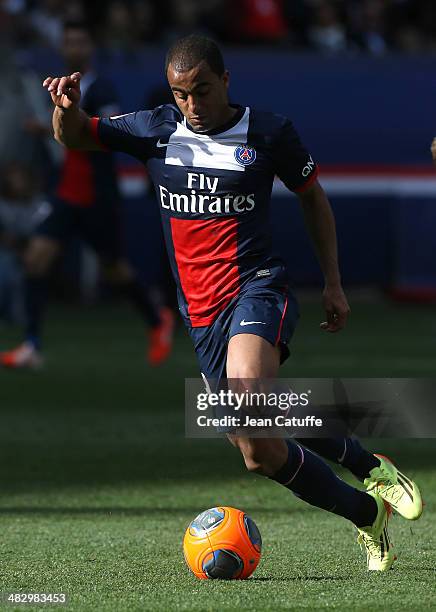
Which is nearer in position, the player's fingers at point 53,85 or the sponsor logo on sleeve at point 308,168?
the player's fingers at point 53,85

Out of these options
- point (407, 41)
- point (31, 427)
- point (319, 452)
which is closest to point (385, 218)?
point (407, 41)

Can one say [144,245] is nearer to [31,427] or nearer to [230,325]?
[31,427]

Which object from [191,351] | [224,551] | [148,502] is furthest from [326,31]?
[224,551]

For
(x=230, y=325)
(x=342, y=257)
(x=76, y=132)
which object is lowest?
(x=342, y=257)

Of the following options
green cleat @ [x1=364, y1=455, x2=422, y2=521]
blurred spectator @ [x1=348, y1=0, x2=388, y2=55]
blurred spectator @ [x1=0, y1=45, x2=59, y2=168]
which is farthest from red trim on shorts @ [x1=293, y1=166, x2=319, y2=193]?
blurred spectator @ [x1=348, y1=0, x2=388, y2=55]

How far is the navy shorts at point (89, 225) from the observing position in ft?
34.9

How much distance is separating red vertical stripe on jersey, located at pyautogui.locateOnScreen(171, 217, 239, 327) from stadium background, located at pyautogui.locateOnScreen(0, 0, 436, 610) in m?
0.97

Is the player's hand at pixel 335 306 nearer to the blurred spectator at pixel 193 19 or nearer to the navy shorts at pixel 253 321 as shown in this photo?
the navy shorts at pixel 253 321

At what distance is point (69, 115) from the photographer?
5.37 meters

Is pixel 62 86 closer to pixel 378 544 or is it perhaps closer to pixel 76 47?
pixel 378 544

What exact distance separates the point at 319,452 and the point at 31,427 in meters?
3.42

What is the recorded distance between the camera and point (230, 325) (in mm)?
5258

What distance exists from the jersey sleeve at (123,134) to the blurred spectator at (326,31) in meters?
11.9

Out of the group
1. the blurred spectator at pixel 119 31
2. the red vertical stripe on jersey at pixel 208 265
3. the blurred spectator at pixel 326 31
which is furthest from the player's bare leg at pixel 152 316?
the blurred spectator at pixel 326 31
